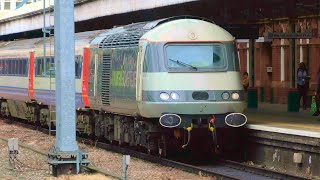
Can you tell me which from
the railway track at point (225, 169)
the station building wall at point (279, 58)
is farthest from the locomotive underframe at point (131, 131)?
the station building wall at point (279, 58)

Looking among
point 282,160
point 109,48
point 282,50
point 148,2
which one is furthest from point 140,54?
point 282,50

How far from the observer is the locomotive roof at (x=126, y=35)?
58.1 feet

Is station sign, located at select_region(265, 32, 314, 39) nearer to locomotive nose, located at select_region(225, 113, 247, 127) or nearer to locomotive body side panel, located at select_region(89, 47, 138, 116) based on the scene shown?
locomotive body side panel, located at select_region(89, 47, 138, 116)

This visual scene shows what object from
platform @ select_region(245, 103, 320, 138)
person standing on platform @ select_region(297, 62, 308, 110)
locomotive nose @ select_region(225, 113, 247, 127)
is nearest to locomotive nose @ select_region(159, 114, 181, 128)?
locomotive nose @ select_region(225, 113, 247, 127)

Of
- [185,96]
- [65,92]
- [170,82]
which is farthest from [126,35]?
[65,92]

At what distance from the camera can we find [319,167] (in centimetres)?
1503

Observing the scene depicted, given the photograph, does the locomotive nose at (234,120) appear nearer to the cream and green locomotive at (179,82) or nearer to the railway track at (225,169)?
the cream and green locomotive at (179,82)

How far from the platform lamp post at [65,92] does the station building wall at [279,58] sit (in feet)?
43.6

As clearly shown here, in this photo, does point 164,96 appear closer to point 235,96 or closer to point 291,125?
point 235,96

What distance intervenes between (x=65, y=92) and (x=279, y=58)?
63.8 feet

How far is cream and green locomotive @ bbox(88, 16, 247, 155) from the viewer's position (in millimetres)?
16703

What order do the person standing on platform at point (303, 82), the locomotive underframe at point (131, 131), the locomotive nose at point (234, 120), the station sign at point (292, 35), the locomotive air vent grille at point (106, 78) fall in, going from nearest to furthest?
1. the locomotive nose at point (234, 120)
2. the locomotive underframe at point (131, 131)
3. the locomotive air vent grille at point (106, 78)
4. the station sign at point (292, 35)
5. the person standing on platform at point (303, 82)

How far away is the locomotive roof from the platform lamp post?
10.9ft

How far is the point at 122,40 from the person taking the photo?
1884 centimetres
